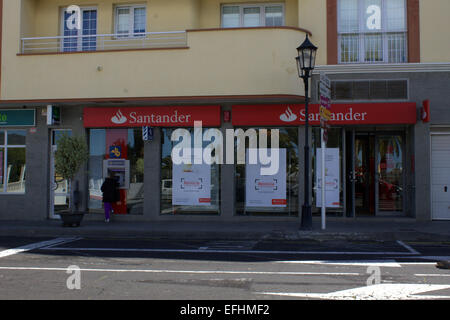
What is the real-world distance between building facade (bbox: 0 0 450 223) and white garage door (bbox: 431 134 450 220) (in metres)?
0.03

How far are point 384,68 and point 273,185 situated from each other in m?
4.96

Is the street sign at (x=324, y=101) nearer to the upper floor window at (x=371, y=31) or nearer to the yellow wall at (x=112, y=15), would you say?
the upper floor window at (x=371, y=31)

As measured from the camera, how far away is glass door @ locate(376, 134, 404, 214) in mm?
14969

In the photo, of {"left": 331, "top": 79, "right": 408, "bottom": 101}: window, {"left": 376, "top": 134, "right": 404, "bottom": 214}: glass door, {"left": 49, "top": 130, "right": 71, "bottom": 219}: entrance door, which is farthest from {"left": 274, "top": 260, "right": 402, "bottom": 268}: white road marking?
{"left": 49, "top": 130, "right": 71, "bottom": 219}: entrance door

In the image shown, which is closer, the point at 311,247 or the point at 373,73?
the point at 311,247

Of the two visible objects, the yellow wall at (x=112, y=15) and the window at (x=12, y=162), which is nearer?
the yellow wall at (x=112, y=15)

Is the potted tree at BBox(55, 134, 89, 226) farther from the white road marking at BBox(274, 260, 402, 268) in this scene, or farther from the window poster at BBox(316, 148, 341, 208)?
the white road marking at BBox(274, 260, 402, 268)

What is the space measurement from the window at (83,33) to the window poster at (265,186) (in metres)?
6.81

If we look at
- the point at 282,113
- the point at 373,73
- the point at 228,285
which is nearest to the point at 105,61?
the point at 282,113

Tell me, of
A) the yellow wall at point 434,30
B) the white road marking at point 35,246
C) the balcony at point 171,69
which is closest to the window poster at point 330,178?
the balcony at point 171,69

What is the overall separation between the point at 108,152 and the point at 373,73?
29.4 ft

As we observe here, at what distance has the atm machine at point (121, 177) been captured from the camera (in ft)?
50.6
